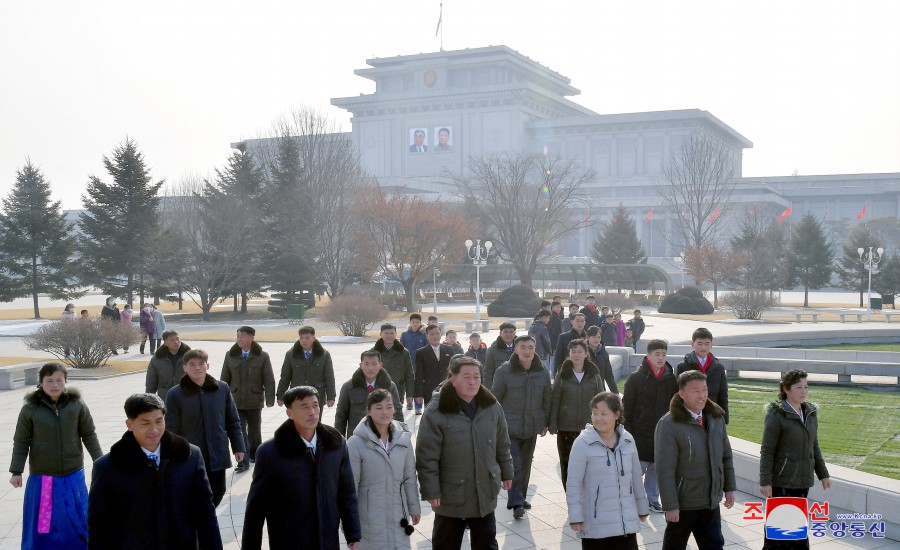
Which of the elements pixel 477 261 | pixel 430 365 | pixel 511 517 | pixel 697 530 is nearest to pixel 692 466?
pixel 697 530

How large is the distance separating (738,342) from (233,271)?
24.1 metres

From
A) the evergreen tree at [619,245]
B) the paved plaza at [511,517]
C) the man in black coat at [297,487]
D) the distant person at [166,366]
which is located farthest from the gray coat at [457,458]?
the evergreen tree at [619,245]

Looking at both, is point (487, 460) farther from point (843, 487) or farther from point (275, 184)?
point (275, 184)

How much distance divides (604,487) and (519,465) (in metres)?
2.47

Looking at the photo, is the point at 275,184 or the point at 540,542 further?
the point at 275,184

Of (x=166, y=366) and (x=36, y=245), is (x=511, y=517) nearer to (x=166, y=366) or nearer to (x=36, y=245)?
(x=166, y=366)

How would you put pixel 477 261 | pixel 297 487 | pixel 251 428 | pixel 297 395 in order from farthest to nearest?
pixel 477 261, pixel 251 428, pixel 297 395, pixel 297 487

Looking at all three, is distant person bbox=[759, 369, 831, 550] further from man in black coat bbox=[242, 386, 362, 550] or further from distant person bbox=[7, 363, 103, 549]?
distant person bbox=[7, 363, 103, 549]

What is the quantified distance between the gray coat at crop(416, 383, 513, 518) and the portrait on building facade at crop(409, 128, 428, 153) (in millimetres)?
104407

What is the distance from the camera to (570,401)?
7.89 metres

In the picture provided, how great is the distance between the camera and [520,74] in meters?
112

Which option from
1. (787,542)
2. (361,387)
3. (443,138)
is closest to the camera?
(787,542)

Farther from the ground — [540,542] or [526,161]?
[526,161]

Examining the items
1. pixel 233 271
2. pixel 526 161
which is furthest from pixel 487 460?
pixel 526 161
